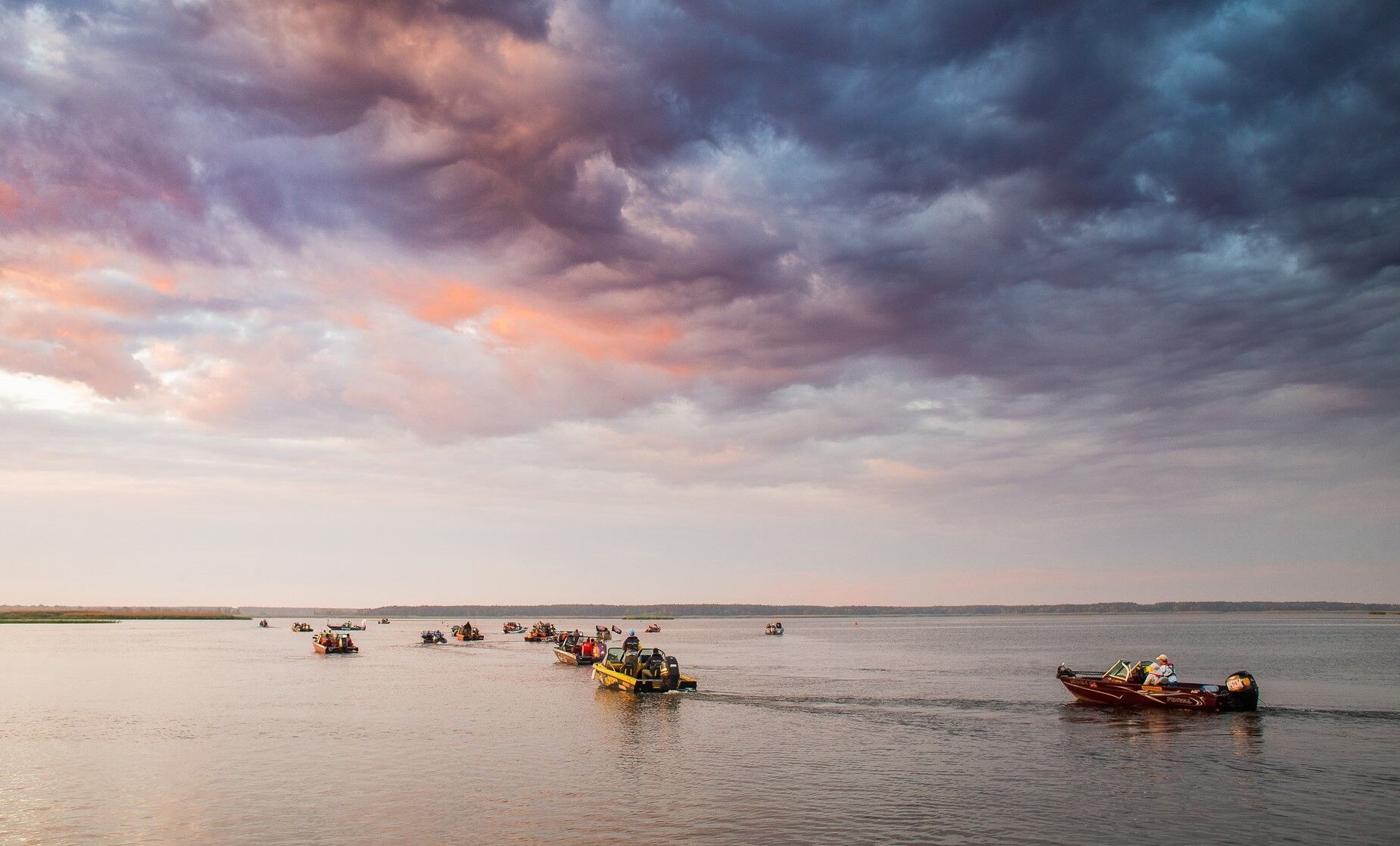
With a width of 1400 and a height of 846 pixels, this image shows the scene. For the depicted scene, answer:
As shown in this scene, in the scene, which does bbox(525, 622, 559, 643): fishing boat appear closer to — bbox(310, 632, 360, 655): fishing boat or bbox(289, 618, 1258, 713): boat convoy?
bbox(310, 632, 360, 655): fishing boat

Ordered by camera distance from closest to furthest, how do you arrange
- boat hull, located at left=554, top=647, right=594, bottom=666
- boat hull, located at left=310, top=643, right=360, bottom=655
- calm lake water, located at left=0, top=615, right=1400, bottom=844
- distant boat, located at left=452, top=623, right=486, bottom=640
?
calm lake water, located at left=0, top=615, right=1400, bottom=844, boat hull, located at left=554, top=647, right=594, bottom=666, boat hull, located at left=310, top=643, right=360, bottom=655, distant boat, located at left=452, top=623, right=486, bottom=640

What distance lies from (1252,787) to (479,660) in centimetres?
8242

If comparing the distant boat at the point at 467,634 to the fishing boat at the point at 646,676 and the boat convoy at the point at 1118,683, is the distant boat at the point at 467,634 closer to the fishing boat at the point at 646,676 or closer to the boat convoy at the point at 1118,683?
the boat convoy at the point at 1118,683

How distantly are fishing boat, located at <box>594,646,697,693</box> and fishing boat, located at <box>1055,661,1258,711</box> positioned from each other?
24.3m

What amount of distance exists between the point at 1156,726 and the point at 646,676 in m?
30.4

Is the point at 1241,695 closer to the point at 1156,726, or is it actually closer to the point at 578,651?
the point at 1156,726

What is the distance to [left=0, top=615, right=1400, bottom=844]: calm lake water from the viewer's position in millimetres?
26109

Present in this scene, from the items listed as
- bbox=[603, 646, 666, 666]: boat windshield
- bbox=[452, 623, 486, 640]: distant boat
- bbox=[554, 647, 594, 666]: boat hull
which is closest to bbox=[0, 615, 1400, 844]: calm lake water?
bbox=[603, 646, 666, 666]: boat windshield

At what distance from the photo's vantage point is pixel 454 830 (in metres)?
25.7

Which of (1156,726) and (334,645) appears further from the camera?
(334,645)

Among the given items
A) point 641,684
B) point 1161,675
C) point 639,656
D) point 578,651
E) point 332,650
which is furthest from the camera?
point 332,650

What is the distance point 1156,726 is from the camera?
46.1m

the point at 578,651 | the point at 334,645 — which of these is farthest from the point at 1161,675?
the point at 334,645

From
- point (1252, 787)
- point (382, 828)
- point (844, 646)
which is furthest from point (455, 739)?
point (844, 646)
